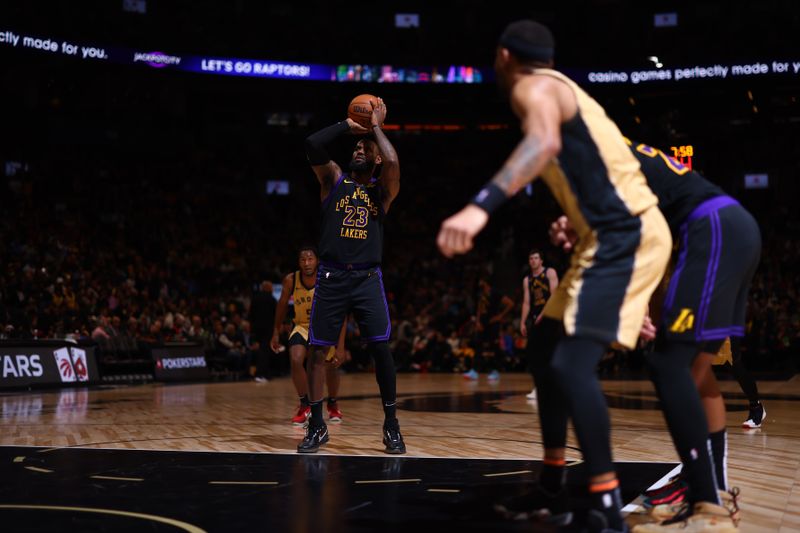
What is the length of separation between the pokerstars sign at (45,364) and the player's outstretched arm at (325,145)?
28.6ft

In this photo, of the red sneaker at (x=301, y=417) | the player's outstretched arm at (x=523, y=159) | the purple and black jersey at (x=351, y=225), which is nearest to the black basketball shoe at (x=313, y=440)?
the purple and black jersey at (x=351, y=225)

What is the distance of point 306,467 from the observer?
5.22 meters

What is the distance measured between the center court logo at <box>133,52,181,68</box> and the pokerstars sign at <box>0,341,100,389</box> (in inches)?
528

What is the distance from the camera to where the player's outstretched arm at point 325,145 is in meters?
5.83

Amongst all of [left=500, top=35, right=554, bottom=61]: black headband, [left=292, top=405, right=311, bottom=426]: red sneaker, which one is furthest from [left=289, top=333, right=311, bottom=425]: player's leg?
[left=500, top=35, right=554, bottom=61]: black headband

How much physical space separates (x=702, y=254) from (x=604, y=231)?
53 cm

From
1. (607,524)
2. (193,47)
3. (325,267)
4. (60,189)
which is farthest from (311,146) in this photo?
(193,47)

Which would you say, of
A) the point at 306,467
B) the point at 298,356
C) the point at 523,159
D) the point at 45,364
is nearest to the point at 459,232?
the point at 523,159

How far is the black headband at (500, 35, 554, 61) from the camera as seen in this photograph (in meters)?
3.39

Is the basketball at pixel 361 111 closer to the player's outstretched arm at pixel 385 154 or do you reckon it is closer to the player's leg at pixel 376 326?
the player's outstretched arm at pixel 385 154

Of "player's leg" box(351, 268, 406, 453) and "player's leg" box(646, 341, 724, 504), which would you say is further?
"player's leg" box(351, 268, 406, 453)

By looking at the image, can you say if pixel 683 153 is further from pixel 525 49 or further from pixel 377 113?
pixel 525 49

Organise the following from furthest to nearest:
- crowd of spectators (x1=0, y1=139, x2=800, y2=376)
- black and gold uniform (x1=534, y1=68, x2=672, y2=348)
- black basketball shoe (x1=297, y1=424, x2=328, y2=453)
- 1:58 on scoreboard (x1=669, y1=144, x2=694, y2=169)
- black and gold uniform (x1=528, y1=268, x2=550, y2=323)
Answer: crowd of spectators (x1=0, y1=139, x2=800, y2=376) → black and gold uniform (x1=528, y1=268, x2=550, y2=323) → 1:58 on scoreboard (x1=669, y1=144, x2=694, y2=169) → black basketball shoe (x1=297, y1=424, x2=328, y2=453) → black and gold uniform (x1=534, y1=68, x2=672, y2=348)

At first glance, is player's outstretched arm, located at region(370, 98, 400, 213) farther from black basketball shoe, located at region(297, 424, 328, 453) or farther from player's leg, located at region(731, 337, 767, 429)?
player's leg, located at region(731, 337, 767, 429)
